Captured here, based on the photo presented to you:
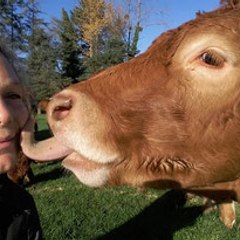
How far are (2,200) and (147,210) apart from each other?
454 cm

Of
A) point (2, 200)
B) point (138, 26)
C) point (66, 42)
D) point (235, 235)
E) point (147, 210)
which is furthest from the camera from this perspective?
point (66, 42)

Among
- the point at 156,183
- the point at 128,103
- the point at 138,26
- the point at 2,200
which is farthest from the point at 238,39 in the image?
the point at 138,26

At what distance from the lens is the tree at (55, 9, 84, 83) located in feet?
138

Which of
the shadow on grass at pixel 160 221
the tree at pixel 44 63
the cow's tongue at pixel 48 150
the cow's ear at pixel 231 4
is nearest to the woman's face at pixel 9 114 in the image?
the cow's tongue at pixel 48 150

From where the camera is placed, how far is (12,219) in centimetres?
278

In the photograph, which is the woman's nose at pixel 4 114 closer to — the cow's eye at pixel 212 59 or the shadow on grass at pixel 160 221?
the cow's eye at pixel 212 59

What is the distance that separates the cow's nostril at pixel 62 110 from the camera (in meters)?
2.29

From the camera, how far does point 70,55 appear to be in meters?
42.8

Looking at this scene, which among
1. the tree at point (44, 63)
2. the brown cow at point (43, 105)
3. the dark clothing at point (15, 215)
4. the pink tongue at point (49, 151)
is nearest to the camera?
the pink tongue at point (49, 151)

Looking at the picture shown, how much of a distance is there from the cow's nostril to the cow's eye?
2.40 feet

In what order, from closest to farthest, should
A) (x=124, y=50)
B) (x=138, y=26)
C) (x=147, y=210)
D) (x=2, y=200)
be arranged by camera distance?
(x=2, y=200), (x=147, y=210), (x=138, y=26), (x=124, y=50)

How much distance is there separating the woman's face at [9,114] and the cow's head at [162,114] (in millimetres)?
191

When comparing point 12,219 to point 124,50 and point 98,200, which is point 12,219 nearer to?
point 98,200

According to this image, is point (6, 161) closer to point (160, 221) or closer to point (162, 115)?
point (162, 115)
